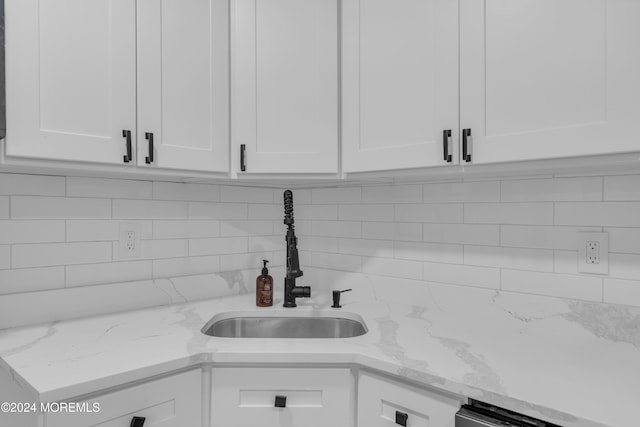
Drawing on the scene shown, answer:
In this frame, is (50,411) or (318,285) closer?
(50,411)

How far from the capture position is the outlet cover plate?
1.35m

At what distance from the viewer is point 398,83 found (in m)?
1.48

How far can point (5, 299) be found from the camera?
1.44 meters

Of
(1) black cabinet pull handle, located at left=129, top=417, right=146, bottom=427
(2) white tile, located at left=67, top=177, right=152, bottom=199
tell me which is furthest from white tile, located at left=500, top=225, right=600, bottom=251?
(2) white tile, located at left=67, top=177, right=152, bottom=199

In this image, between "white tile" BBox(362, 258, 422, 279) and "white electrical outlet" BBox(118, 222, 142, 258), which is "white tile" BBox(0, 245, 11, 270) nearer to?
"white electrical outlet" BBox(118, 222, 142, 258)

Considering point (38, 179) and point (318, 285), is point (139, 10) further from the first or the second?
point (318, 285)

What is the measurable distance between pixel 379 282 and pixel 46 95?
1418 millimetres

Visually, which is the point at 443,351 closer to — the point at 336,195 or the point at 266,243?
the point at 336,195

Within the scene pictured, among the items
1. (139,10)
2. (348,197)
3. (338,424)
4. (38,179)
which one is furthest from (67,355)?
(348,197)

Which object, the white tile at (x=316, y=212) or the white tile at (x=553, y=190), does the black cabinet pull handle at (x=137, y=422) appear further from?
the white tile at (x=553, y=190)

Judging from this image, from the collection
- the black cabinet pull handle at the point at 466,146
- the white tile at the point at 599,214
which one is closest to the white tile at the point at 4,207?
the black cabinet pull handle at the point at 466,146

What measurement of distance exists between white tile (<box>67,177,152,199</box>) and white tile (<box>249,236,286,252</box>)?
1.85ft

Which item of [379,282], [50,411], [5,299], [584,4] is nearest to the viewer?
[50,411]

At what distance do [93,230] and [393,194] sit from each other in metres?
1.22
